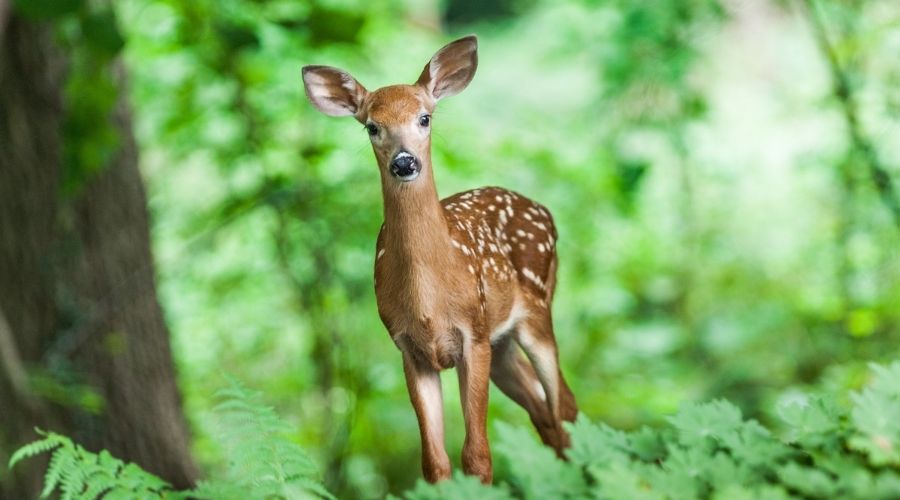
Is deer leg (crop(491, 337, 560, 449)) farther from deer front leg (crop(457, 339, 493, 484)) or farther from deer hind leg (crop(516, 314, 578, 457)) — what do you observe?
deer front leg (crop(457, 339, 493, 484))

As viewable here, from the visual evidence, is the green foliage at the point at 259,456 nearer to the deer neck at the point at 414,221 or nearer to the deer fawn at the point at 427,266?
the deer fawn at the point at 427,266

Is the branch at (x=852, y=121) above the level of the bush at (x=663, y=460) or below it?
above

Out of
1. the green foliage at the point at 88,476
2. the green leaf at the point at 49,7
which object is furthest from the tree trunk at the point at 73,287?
the green foliage at the point at 88,476

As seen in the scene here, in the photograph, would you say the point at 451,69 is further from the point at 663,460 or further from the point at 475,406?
the point at 663,460

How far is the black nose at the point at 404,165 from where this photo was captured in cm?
143

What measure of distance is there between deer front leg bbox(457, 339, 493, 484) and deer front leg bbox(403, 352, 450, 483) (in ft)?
0.13

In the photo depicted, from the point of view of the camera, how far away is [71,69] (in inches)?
136

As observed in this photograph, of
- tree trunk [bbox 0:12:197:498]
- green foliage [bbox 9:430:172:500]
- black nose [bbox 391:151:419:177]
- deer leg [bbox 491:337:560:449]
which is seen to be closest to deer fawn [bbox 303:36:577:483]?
black nose [bbox 391:151:419:177]

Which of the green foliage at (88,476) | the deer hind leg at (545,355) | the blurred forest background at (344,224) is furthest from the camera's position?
the blurred forest background at (344,224)

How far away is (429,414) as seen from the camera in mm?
1529

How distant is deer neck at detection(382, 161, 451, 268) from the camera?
1480 millimetres

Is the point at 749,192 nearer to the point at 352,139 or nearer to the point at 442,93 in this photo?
the point at 352,139

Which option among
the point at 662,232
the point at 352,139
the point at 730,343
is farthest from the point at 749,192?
the point at 352,139

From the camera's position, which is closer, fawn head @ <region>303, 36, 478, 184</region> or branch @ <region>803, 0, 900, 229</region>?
fawn head @ <region>303, 36, 478, 184</region>
